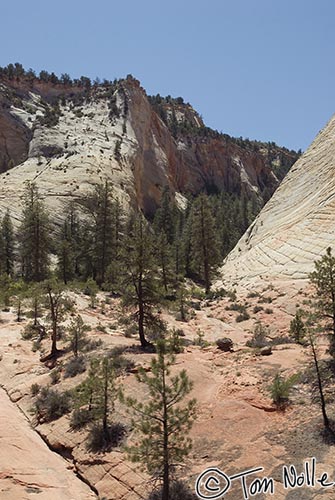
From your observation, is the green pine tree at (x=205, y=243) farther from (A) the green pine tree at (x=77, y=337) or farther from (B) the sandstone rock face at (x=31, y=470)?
(B) the sandstone rock face at (x=31, y=470)

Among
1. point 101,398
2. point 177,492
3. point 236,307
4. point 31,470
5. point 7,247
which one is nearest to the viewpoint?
point 177,492

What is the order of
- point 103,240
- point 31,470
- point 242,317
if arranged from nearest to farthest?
point 31,470, point 242,317, point 103,240

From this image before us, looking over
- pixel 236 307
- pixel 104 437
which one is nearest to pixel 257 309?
pixel 236 307

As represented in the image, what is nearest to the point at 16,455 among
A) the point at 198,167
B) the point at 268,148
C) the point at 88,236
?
the point at 88,236

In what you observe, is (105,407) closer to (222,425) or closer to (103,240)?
(222,425)

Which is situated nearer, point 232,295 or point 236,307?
point 236,307

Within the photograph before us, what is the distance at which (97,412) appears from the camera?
14086mm

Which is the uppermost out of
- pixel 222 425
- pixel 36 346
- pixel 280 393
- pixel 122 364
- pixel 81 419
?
pixel 36 346

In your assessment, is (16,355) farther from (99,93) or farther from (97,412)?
(99,93)

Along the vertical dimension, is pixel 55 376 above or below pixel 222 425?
above

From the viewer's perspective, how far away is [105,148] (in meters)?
78.9

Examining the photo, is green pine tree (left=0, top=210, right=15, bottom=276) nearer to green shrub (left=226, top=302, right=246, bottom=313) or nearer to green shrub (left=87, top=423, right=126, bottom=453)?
green shrub (left=226, top=302, right=246, bottom=313)
